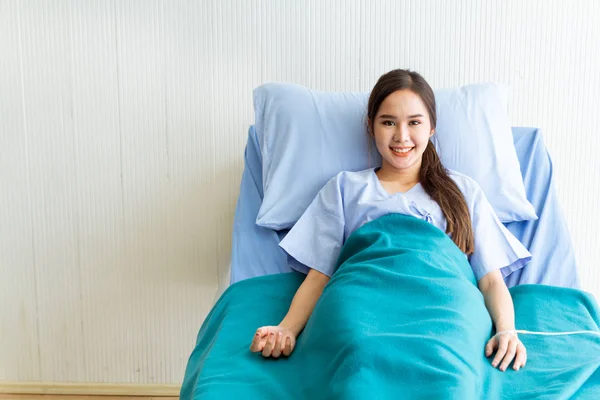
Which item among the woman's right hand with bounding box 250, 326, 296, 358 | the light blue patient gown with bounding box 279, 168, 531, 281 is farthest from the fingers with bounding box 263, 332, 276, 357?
the light blue patient gown with bounding box 279, 168, 531, 281

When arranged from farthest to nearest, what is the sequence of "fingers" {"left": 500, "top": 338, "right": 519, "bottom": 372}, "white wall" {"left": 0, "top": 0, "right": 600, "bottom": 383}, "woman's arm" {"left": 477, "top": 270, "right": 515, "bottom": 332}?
1. "white wall" {"left": 0, "top": 0, "right": 600, "bottom": 383}
2. "woman's arm" {"left": 477, "top": 270, "right": 515, "bottom": 332}
3. "fingers" {"left": 500, "top": 338, "right": 519, "bottom": 372}

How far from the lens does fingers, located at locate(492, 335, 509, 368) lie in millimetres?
1186

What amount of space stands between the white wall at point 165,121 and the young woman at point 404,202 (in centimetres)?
44

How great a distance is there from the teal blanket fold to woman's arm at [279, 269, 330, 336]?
5cm

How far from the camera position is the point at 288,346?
128cm

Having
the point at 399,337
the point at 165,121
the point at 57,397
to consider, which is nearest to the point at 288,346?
the point at 399,337

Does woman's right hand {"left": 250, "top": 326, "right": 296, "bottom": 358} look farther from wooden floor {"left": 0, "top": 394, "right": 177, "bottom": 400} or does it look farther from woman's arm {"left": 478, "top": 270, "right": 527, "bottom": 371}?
wooden floor {"left": 0, "top": 394, "right": 177, "bottom": 400}

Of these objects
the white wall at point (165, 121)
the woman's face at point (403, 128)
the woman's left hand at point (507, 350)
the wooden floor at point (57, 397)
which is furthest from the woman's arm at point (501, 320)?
the wooden floor at point (57, 397)

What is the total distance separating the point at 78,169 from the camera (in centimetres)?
204

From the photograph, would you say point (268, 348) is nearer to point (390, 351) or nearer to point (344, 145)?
point (390, 351)

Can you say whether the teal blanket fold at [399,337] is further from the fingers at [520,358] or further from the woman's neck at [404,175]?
the woman's neck at [404,175]

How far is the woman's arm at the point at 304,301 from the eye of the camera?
4.45 feet

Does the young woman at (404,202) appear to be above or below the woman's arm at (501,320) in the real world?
above

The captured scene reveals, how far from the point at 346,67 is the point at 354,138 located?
14.7 inches
